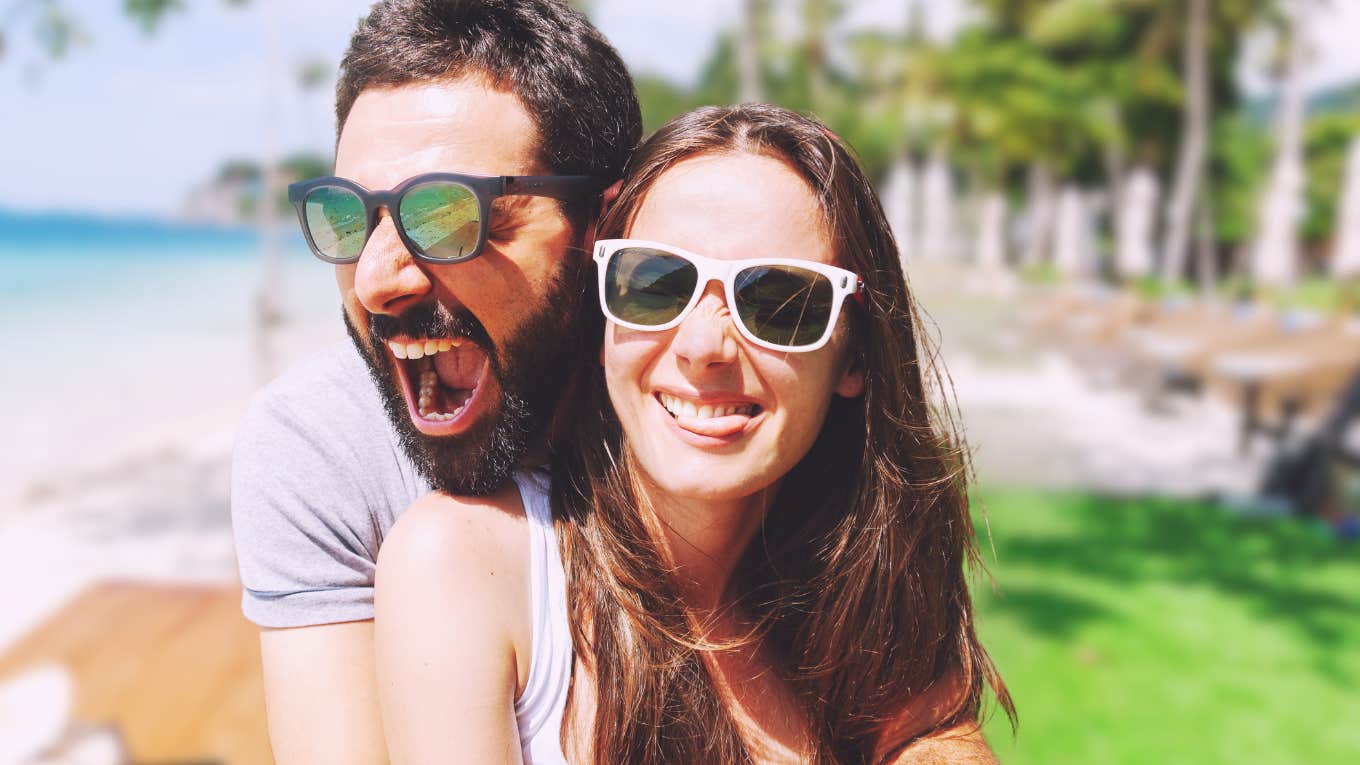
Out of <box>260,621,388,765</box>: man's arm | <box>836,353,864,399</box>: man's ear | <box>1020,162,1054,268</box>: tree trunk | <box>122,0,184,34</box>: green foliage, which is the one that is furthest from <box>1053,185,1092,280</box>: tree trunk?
<box>260,621,388,765</box>: man's arm

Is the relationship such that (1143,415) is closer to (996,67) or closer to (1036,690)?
(996,67)

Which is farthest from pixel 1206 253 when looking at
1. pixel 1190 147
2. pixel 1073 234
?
pixel 1073 234

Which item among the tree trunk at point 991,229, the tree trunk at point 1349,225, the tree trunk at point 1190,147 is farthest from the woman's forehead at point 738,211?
the tree trunk at point 991,229

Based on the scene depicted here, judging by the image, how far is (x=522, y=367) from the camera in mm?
1809

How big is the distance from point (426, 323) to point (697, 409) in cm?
49

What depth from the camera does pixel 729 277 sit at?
1.55 metres

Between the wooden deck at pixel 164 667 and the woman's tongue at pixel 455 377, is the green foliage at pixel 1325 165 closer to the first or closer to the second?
the wooden deck at pixel 164 667

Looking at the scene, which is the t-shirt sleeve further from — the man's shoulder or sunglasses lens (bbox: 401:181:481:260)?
sunglasses lens (bbox: 401:181:481:260)

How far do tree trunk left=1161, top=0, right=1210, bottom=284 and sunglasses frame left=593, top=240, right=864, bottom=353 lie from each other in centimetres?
1207

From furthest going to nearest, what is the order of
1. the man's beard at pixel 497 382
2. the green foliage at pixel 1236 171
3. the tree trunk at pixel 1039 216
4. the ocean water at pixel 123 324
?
the tree trunk at pixel 1039 216
the ocean water at pixel 123 324
the green foliage at pixel 1236 171
the man's beard at pixel 497 382

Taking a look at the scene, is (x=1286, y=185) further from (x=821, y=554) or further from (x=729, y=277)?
(x=729, y=277)

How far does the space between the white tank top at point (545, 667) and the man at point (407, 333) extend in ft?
0.60

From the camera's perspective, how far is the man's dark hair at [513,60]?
1.79 meters

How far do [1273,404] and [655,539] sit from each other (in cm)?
972
